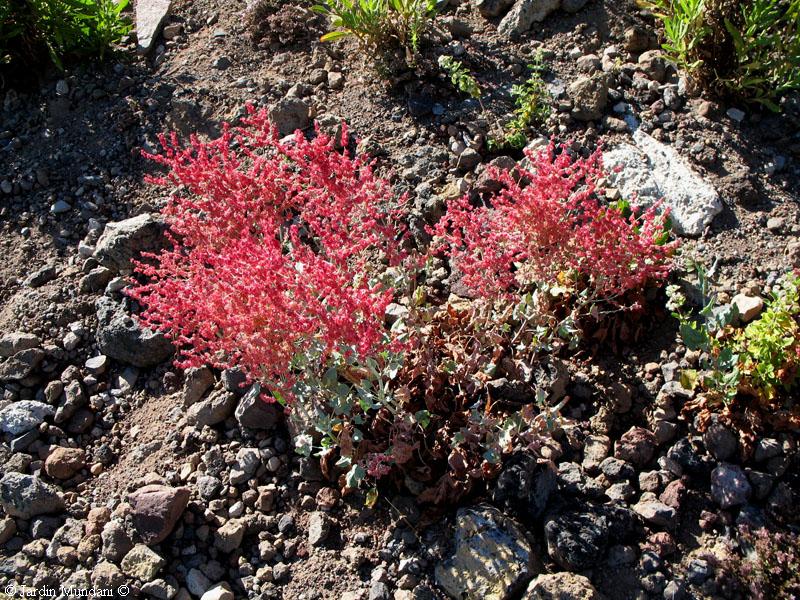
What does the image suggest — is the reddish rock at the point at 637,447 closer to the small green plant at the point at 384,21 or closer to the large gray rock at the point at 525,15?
the small green plant at the point at 384,21

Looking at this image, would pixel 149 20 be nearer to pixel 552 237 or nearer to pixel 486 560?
pixel 552 237

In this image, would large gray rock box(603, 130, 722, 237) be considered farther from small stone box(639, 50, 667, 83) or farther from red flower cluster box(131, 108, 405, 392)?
red flower cluster box(131, 108, 405, 392)

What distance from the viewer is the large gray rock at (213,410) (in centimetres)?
403

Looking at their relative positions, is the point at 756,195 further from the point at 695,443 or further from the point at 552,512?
the point at 552,512

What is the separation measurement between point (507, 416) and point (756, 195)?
6.22 feet

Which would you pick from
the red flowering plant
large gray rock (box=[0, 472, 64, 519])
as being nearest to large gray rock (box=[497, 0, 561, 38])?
the red flowering plant

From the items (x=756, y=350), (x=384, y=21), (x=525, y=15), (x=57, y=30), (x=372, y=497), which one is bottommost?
(x=372, y=497)

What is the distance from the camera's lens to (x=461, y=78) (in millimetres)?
4809

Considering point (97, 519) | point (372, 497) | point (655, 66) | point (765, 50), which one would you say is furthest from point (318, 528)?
point (765, 50)

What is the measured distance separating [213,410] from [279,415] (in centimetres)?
36

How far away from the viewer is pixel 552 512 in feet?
10.9

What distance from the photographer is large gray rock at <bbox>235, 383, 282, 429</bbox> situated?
12.9 feet

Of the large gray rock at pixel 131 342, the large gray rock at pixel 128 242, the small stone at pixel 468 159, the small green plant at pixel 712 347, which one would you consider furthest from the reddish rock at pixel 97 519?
the small green plant at pixel 712 347

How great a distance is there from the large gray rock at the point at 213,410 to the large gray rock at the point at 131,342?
1.63 feet
